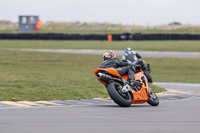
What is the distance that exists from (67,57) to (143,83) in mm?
24999

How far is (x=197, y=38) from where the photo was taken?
5066cm

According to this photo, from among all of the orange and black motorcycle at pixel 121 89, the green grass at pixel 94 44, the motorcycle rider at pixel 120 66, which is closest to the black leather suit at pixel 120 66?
the motorcycle rider at pixel 120 66

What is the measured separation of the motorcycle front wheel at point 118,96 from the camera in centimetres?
1022

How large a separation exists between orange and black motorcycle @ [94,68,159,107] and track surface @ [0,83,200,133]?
0.24 metres

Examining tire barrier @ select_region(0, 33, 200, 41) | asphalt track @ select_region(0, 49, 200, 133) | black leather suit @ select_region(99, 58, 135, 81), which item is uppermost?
black leather suit @ select_region(99, 58, 135, 81)

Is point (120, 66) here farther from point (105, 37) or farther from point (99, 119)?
point (105, 37)

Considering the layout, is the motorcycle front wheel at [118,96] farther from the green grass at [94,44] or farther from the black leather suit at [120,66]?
the green grass at [94,44]

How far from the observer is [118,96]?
10.2m

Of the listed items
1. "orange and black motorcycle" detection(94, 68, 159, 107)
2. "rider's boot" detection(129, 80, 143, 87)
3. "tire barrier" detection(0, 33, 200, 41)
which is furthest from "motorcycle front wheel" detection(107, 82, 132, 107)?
"tire barrier" detection(0, 33, 200, 41)

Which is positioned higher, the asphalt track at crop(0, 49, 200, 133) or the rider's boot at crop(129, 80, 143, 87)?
the rider's boot at crop(129, 80, 143, 87)

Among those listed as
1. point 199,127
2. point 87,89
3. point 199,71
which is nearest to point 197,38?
point 199,71

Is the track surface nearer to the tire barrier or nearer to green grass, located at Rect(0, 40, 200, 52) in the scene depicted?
green grass, located at Rect(0, 40, 200, 52)

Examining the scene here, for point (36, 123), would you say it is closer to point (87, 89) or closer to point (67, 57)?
point (87, 89)

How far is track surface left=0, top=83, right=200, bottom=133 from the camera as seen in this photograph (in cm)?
710
